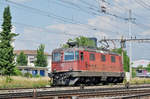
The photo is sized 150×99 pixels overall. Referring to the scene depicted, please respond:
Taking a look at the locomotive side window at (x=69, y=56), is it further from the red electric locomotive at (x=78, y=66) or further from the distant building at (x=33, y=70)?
the distant building at (x=33, y=70)

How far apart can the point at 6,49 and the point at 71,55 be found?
26.7 meters

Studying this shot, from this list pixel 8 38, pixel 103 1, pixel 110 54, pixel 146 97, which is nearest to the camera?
pixel 146 97

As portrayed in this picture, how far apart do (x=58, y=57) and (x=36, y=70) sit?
59.5 meters

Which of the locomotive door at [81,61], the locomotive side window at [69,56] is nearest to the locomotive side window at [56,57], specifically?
the locomotive side window at [69,56]

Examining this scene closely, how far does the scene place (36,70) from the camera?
84438 mm

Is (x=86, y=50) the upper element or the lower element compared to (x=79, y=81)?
upper

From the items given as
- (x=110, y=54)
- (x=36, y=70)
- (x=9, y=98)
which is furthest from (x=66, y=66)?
(x=36, y=70)

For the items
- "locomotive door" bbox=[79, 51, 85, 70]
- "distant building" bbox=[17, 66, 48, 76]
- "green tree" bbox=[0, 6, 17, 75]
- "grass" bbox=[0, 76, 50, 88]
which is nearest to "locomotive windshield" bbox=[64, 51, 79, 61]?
"locomotive door" bbox=[79, 51, 85, 70]

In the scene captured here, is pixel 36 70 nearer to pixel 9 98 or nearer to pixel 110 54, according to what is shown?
pixel 110 54

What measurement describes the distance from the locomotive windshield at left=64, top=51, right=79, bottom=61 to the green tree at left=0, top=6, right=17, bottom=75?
85.0 ft

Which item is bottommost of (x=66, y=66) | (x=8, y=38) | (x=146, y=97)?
(x=146, y=97)

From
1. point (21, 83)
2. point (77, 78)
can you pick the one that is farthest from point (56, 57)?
point (21, 83)

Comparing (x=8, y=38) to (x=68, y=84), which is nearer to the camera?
(x=68, y=84)

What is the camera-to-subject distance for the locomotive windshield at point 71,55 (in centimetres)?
2494
